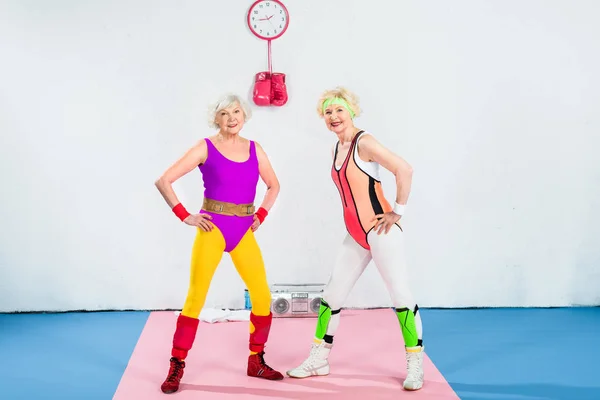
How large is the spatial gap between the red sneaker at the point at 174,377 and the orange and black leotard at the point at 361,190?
3.74 feet

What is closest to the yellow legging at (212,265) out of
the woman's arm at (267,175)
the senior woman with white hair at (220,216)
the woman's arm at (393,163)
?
the senior woman with white hair at (220,216)

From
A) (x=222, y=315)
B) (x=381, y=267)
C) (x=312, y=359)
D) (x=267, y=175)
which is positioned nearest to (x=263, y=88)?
(x=267, y=175)

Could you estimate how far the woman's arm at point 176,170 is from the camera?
3.52 metres

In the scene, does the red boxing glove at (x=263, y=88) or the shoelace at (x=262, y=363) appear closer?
the shoelace at (x=262, y=363)

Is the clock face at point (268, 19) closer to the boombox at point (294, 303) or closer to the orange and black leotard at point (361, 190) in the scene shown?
the orange and black leotard at point (361, 190)

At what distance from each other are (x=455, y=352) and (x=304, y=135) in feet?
6.15

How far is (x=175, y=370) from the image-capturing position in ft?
11.7

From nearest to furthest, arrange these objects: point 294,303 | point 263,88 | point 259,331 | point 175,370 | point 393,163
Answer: point 393,163 < point 175,370 < point 259,331 < point 263,88 < point 294,303

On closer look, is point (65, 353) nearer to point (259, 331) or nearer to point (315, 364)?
point (259, 331)

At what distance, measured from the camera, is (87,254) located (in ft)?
16.8

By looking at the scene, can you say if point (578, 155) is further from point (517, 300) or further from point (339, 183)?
point (339, 183)

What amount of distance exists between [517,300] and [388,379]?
78.2 inches

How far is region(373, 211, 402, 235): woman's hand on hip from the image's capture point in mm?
3523

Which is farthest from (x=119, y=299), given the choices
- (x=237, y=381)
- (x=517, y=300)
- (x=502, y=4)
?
(x=502, y=4)
